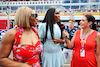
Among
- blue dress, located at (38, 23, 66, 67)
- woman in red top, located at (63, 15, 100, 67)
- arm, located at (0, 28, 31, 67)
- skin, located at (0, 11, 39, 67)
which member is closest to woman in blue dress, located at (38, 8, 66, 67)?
blue dress, located at (38, 23, 66, 67)

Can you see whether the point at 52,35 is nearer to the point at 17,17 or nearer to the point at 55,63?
the point at 55,63

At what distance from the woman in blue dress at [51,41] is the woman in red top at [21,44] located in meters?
0.80

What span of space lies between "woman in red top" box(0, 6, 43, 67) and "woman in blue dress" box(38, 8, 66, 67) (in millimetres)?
797

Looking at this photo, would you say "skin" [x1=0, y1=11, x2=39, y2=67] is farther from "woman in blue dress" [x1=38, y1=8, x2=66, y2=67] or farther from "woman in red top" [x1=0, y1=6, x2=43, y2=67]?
"woman in blue dress" [x1=38, y1=8, x2=66, y2=67]

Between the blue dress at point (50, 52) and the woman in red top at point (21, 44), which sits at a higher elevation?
the woman in red top at point (21, 44)

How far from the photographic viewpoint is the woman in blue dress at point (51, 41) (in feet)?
8.23

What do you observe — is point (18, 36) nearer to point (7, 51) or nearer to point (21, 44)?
point (21, 44)

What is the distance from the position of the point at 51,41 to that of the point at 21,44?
104 centimetres

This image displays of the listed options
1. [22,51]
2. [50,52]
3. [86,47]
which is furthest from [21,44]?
[86,47]

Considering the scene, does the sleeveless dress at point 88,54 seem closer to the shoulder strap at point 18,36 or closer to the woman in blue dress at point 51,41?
the woman in blue dress at point 51,41

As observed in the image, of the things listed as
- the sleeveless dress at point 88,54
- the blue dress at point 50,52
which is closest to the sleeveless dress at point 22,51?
the blue dress at point 50,52

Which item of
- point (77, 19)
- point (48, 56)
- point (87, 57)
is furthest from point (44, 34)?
point (77, 19)

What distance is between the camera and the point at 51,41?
101 inches

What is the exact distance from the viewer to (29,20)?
1.67 metres
